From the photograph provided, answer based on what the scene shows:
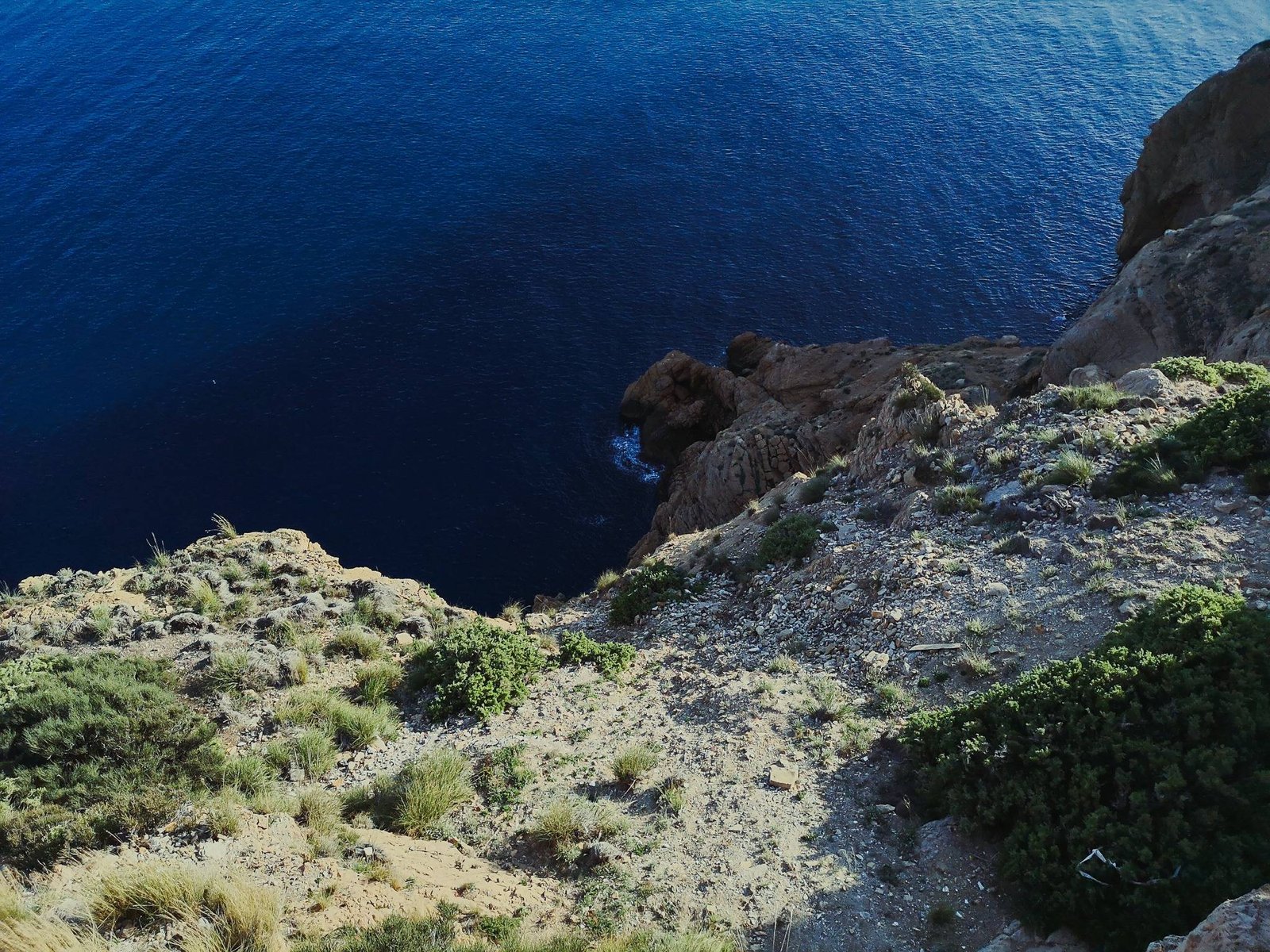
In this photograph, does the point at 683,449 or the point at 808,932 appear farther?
the point at 683,449

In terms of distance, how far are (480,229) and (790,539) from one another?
60150mm

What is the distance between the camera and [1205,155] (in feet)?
206

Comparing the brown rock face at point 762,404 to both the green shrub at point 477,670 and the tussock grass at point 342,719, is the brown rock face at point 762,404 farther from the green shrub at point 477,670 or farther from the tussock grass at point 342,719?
the tussock grass at point 342,719

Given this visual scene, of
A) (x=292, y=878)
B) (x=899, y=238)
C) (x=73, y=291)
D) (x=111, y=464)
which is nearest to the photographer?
(x=292, y=878)

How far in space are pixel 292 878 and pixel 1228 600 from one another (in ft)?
47.6

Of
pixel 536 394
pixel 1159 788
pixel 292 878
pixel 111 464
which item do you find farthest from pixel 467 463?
pixel 1159 788

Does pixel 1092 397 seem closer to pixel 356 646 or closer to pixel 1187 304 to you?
pixel 1187 304

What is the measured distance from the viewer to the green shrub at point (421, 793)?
570 inches

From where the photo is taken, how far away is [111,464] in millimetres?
56562

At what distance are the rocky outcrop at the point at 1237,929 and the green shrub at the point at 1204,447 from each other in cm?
1268

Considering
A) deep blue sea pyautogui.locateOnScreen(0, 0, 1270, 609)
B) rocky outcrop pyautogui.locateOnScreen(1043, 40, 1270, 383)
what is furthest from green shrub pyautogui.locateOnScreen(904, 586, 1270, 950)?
deep blue sea pyautogui.locateOnScreen(0, 0, 1270, 609)

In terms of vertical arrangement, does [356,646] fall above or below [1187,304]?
above

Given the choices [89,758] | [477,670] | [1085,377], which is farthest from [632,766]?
[1085,377]

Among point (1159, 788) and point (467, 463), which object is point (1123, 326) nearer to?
point (1159, 788)
